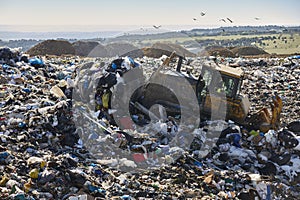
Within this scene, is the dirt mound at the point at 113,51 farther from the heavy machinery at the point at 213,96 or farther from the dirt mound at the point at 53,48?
the heavy machinery at the point at 213,96

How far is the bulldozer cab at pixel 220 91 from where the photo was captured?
6.16 m

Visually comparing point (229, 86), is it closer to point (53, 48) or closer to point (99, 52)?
point (99, 52)

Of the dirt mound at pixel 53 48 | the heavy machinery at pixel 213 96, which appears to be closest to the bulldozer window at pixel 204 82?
the heavy machinery at pixel 213 96

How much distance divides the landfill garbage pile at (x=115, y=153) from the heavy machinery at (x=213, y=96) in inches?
9.8

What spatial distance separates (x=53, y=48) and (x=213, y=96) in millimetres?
14846

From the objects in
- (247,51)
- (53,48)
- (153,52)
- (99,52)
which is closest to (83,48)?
(99,52)

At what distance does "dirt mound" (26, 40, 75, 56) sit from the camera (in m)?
18.7

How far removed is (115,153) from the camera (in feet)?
17.2

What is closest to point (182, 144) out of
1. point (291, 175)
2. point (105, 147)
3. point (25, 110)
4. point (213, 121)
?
point (213, 121)

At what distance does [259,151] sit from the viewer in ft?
19.6

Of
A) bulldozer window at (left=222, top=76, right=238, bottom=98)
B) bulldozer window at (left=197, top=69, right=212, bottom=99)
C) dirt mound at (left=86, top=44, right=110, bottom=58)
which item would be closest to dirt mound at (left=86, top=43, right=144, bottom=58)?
dirt mound at (left=86, top=44, right=110, bottom=58)

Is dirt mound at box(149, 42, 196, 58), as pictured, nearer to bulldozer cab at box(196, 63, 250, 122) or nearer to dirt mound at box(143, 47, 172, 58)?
dirt mound at box(143, 47, 172, 58)

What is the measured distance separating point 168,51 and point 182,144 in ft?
46.6

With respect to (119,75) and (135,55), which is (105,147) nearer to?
(119,75)
